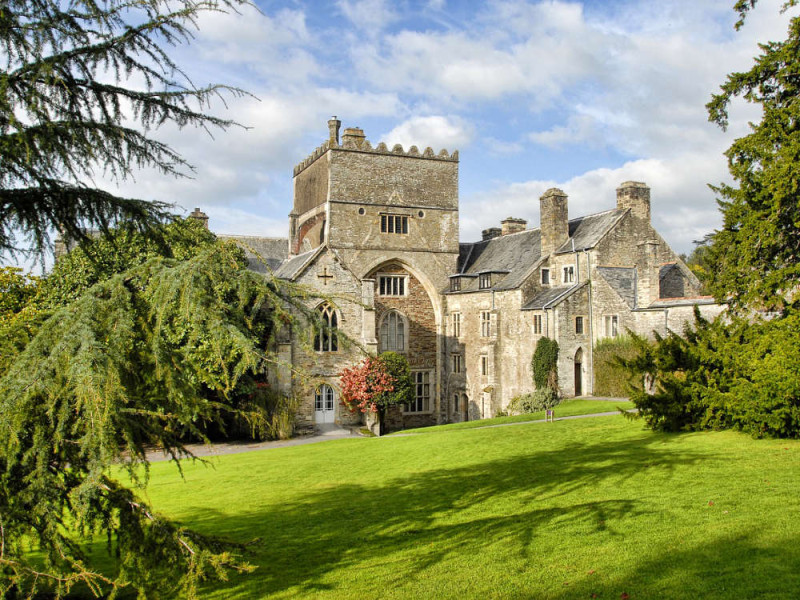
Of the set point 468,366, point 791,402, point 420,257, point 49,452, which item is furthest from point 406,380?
point 49,452

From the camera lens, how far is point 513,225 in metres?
43.7

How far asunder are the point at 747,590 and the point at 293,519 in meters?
7.58

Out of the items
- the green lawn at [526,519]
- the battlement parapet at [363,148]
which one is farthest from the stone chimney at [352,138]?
the green lawn at [526,519]

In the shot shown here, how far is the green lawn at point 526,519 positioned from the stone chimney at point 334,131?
942 inches

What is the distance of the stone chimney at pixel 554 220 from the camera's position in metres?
35.2

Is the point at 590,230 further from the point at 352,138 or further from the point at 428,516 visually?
the point at 428,516

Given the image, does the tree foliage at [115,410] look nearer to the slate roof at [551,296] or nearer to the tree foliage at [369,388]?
the tree foliage at [369,388]

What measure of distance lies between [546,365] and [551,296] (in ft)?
12.2

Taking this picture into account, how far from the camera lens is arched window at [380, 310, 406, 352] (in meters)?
39.1

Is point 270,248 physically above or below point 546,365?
above

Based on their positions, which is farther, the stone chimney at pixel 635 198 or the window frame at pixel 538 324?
the stone chimney at pixel 635 198

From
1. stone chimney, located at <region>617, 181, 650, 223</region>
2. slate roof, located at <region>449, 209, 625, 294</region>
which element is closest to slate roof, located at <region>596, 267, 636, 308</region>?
slate roof, located at <region>449, 209, 625, 294</region>

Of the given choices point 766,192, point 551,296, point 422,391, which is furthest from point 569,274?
point 766,192

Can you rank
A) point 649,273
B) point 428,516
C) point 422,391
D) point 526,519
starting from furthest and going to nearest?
point 422,391 < point 649,273 < point 428,516 < point 526,519
